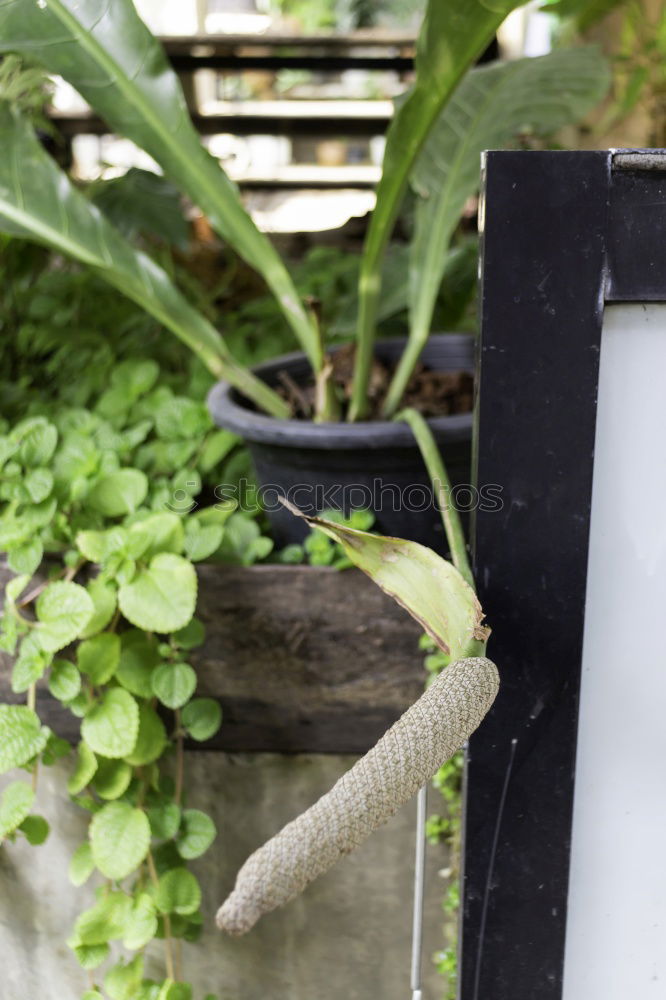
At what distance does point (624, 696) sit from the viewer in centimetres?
53

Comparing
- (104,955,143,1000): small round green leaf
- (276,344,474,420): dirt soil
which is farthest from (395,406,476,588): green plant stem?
(104,955,143,1000): small round green leaf

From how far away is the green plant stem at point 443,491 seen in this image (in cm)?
52

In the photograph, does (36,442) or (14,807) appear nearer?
(14,807)

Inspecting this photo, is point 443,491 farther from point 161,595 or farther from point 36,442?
point 36,442

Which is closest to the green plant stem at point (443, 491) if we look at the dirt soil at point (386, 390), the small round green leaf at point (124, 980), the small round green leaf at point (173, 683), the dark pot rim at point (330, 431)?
the dark pot rim at point (330, 431)

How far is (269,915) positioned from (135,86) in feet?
2.46

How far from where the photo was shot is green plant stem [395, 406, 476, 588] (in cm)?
52

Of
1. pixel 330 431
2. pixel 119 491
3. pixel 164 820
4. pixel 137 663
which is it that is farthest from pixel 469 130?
pixel 164 820

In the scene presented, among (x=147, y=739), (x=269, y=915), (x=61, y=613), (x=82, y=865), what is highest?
(x=61, y=613)

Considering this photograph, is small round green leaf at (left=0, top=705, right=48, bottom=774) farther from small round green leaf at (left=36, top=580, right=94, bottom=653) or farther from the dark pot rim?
the dark pot rim

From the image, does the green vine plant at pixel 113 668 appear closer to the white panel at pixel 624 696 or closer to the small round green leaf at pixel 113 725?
the small round green leaf at pixel 113 725

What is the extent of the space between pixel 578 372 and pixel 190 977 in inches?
28.2

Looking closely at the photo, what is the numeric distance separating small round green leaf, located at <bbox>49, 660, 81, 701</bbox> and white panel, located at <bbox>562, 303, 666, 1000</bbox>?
1.22 ft

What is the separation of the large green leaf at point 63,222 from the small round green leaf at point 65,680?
0.96ft
